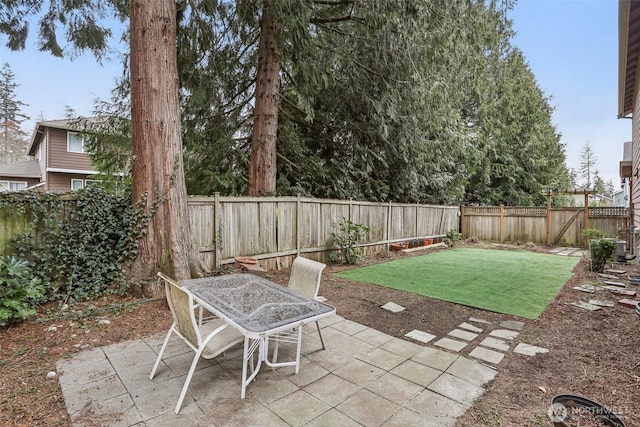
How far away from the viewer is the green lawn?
4797mm

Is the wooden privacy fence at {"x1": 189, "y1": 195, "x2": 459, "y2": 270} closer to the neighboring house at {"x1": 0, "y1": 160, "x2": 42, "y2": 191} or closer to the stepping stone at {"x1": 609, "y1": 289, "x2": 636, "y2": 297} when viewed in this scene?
the stepping stone at {"x1": 609, "y1": 289, "x2": 636, "y2": 297}

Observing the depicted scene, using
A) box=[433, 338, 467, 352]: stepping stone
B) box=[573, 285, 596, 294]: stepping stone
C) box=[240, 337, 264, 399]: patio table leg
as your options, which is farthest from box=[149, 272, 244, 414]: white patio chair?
box=[573, 285, 596, 294]: stepping stone

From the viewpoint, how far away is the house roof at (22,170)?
52.9 feet

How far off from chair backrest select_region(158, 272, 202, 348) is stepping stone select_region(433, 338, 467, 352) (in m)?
2.41

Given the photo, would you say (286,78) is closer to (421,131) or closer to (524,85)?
(421,131)

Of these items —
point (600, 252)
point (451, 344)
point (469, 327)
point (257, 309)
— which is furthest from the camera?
point (600, 252)

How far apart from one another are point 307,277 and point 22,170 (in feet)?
68.3

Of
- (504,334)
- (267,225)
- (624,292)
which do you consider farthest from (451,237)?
(504,334)

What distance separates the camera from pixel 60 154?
14.0 metres

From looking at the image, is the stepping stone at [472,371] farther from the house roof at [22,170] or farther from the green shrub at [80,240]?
the house roof at [22,170]

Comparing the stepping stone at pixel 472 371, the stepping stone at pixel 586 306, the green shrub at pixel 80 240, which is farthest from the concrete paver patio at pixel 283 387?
the stepping stone at pixel 586 306

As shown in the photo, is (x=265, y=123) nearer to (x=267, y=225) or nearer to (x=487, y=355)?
(x=267, y=225)

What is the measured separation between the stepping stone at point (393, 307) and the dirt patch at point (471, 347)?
11 cm

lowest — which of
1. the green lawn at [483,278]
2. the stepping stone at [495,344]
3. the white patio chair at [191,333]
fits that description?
the green lawn at [483,278]
